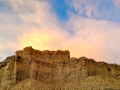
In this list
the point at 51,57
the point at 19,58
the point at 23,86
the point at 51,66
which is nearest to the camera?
the point at 23,86

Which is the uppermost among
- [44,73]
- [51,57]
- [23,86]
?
[51,57]

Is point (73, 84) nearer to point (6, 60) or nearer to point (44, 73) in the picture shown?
point (44, 73)

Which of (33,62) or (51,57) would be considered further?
(51,57)

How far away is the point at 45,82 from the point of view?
212 feet

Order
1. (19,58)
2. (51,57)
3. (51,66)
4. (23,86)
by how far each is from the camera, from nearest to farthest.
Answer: (23,86), (19,58), (51,66), (51,57)

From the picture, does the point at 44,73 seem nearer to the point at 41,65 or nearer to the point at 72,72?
the point at 41,65

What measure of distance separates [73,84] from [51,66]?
509 inches

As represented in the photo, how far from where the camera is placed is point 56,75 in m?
67.5

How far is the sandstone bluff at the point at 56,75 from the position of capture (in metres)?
56.8

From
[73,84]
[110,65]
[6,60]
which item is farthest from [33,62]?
[110,65]

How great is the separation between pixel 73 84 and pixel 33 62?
14.1 metres

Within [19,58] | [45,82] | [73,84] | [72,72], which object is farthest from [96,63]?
[19,58]

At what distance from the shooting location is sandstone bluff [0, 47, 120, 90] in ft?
186

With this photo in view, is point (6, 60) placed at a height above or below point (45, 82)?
above
